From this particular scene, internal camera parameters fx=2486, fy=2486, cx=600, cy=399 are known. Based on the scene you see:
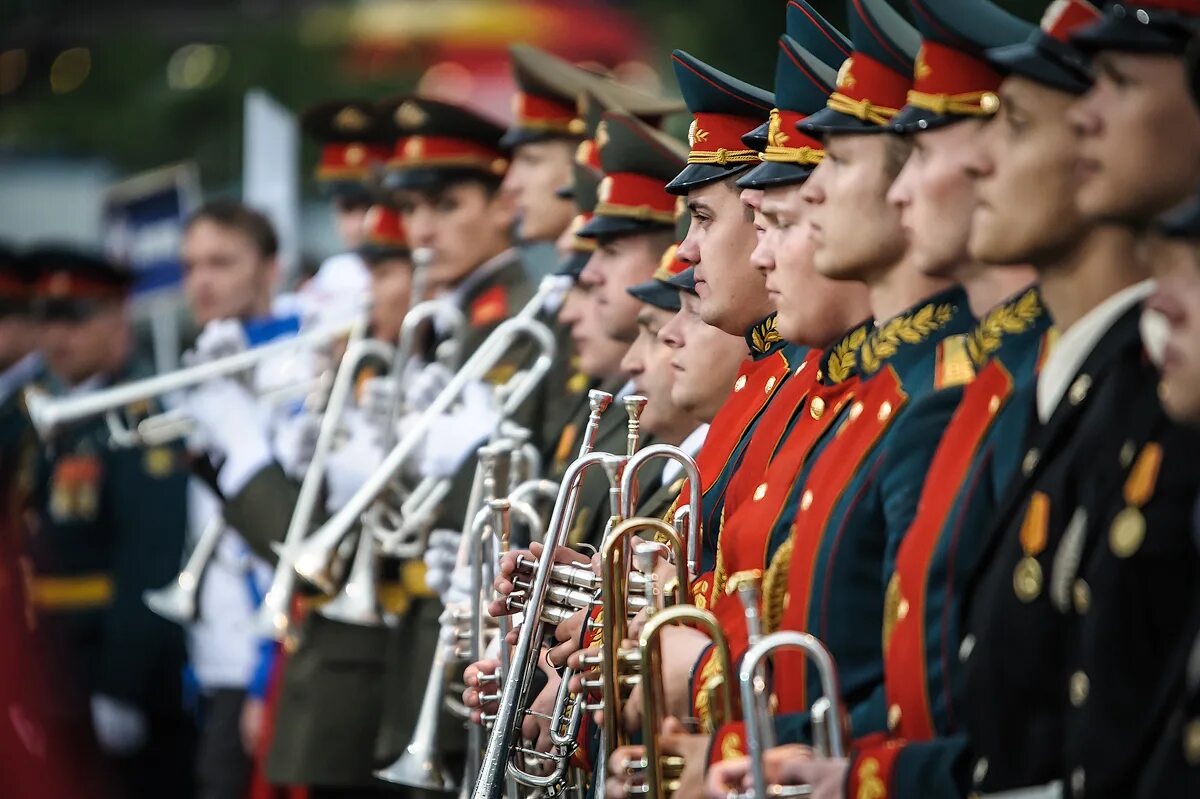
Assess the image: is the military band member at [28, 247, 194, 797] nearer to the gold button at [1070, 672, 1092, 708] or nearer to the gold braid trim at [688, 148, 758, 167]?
the gold braid trim at [688, 148, 758, 167]

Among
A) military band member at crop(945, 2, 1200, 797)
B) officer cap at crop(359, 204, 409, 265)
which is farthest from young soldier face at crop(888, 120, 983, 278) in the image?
officer cap at crop(359, 204, 409, 265)

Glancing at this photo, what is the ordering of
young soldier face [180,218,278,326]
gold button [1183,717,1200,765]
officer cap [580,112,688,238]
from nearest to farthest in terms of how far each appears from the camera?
gold button [1183,717,1200,765], officer cap [580,112,688,238], young soldier face [180,218,278,326]

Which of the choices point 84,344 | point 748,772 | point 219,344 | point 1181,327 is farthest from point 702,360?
point 84,344

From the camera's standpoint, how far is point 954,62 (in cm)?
448

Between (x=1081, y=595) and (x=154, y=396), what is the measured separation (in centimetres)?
849

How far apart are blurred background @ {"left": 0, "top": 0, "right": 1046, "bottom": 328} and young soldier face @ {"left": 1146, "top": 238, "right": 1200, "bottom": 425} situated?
59.1 feet

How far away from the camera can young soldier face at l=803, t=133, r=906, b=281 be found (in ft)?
15.8

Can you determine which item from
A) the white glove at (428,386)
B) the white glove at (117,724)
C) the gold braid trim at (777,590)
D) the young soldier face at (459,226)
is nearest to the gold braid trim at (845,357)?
the gold braid trim at (777,590)

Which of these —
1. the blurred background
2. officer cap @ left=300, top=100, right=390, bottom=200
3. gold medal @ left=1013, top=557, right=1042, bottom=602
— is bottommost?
gold medal @ left=1013, top=557, right=1042, bottom=602

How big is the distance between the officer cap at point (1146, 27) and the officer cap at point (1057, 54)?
108 mm

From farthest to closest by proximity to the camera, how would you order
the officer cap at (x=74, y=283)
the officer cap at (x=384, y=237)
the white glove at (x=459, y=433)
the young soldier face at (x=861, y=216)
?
the officer cap at (x=74, y=283), the officer cap at (x=384, y=237), the white glove at (x=459, y=433), the young soldier face at (x=861, y=216)

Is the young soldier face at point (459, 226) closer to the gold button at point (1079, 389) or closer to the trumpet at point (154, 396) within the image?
the trumpet at point (154, 396)

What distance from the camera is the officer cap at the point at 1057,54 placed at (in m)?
4.05

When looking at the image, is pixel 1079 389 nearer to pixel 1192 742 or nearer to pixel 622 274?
pixel 1192 742
